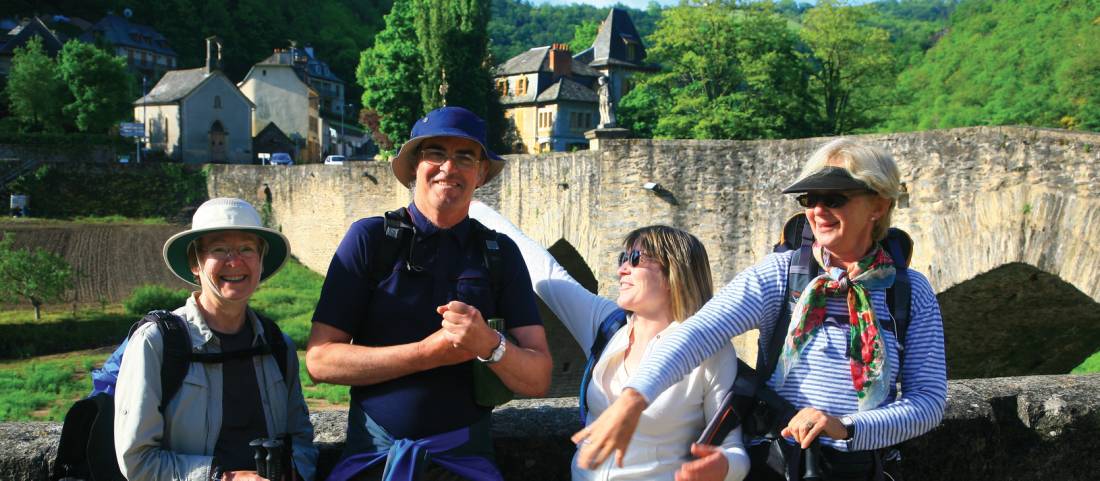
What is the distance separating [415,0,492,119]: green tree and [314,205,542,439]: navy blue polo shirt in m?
34.7

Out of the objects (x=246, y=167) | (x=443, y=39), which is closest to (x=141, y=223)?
(x=246, y=167)

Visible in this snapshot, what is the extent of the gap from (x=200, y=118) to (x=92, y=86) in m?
Answer: 5.12

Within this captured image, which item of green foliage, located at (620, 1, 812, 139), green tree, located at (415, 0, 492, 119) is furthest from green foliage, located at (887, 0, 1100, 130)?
green tree, located at (415, 0, 492, 119)

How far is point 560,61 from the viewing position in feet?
170

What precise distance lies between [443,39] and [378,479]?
36.0 metres

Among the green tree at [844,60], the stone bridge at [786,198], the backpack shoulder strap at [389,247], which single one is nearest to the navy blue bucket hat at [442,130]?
the backpack shoulder strap at [389,247]

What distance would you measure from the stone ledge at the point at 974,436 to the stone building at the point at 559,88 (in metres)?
43.4

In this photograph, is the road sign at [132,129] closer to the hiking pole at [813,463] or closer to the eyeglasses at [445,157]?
the eyeglasses at [445,157]

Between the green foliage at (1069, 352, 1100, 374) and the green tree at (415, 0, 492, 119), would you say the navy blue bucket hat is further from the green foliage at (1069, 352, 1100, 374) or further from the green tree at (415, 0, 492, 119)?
the green tree at (415, 0, 492, 119)

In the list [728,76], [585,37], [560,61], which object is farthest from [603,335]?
[585,37]

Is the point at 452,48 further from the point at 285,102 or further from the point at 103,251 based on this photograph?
the point at 285,102

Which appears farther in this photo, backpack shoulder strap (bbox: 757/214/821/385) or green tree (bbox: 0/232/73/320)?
green tree (bbox: 0/232/73/320)

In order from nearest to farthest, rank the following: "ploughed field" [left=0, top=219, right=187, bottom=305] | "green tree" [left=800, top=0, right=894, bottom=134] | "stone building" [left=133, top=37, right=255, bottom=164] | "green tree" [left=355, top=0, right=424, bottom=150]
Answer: "ploughed field" [left=0, top=219, right=187, bottom=305] < "green tree" [left=800, top=0, right=894, bottom=134] < "green tree" [left=355, top=0, right=424, bottom=150] < "stone building" [left=133, top=37, right=255, bottom=164]

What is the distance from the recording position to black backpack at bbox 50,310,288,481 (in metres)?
2.65
